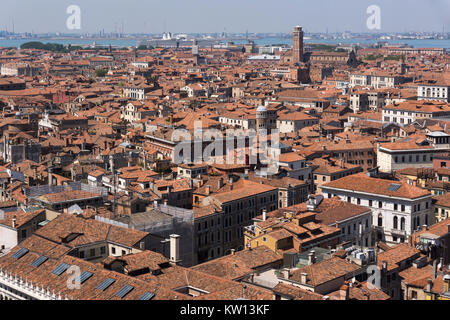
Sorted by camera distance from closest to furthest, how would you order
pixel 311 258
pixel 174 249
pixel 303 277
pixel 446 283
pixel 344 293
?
1. pixel 344 293
2. pixel 303 277
3. pixel 446 283
4. pixel 311 258
5. pixel 174 249

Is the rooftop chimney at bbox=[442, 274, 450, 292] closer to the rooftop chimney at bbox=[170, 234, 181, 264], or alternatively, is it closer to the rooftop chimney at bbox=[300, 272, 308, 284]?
the rooftop chimney at bbox=[300, 272, 308, 284]

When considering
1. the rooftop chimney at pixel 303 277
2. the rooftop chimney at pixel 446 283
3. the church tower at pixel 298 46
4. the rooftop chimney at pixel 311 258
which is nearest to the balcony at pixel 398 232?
the rooftop chimney at pixel 311 258

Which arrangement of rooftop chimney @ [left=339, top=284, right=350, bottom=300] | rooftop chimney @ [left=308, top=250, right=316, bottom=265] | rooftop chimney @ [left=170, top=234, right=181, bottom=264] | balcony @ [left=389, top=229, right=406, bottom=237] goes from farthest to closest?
balcony @ [left=389, top=229, right=406, bottom=237] → rooftop chimney @ [left=170, top=234, right=181, bottom=264] → rooftop chimney @ [left=308, top=250, right=316, bottom=265] → rooftop chimney @ [left=339, top=284, right=350, bottom=300]

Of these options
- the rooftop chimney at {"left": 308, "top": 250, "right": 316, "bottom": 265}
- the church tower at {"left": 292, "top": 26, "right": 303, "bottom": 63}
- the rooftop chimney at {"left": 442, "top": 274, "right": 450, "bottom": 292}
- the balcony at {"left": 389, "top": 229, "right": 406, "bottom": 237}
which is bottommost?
the balcony at {"left": 389, "top": 229, "right": 406, "bottom": 237}

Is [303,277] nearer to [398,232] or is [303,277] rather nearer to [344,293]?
[344,293]

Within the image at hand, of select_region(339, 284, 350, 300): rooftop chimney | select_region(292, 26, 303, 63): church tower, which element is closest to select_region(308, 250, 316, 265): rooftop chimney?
select_region(339, 284, 350, 300): rooftop chimney

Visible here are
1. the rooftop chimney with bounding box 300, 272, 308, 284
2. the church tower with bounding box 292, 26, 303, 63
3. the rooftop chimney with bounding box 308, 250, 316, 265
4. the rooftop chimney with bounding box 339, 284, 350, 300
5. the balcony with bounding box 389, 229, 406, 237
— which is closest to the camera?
the rooftop chimney with bounding box 339, 284, 350, 300

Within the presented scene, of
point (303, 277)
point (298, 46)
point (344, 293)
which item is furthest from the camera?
point (298, 46)

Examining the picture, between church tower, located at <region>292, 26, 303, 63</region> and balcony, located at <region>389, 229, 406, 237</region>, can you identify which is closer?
balcony, located at <region>389, 229, 406, 237</region>

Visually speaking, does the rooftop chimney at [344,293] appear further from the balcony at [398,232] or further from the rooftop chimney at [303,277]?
the balcony at [398,232]

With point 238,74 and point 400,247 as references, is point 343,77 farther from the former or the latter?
point 400,247

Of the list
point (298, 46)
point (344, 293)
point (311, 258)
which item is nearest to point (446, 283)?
point (344, 293)
